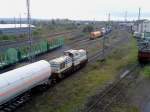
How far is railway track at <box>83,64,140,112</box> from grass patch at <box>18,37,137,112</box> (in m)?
0.88

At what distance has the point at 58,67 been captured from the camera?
29.5 meters

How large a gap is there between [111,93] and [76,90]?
10.8 feet

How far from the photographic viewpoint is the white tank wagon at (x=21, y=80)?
19797 millimetres

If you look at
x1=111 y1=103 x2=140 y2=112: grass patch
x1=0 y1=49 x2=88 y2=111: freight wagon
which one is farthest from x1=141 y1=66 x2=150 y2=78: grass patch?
x1=111 y1=103 x2=140 y2=112: grass patch

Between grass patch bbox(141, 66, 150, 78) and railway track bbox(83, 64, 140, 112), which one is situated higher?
grass patch bbox(141, 66, 150, 78)

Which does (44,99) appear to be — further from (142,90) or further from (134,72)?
(134,72)

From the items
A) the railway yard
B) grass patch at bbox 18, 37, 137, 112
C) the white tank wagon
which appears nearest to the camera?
the white tank wagon

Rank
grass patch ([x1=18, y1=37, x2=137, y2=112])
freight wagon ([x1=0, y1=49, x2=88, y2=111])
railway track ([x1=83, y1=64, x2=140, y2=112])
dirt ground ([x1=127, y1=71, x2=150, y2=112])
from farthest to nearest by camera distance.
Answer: dirt ground ([x1=127, y1=71, x2=150, y2=112]) → grass patch ([x1=18, y1=37, x2=137, y2=112]) → railway track ([x1=83, y1=64, x2=140, y2=112]) → freight wagon ([x1=0, y1=49, x2=88, y2=111])

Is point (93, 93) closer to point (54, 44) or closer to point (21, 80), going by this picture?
point (21, 80)

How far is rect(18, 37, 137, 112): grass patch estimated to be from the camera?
872 inches

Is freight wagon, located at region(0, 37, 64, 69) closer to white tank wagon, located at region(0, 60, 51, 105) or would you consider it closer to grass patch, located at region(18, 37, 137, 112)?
grass patch, located at region(18, 37, 137, 112)

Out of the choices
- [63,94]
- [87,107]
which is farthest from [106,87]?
[87,107]

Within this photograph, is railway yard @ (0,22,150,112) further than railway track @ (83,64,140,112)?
Yes

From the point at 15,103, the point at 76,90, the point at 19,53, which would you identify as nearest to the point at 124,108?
the point at 76,90
